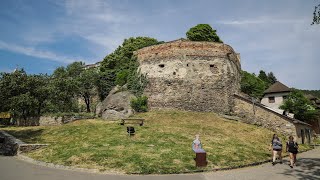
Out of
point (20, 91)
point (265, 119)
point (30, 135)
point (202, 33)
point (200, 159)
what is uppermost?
point (202, 33)

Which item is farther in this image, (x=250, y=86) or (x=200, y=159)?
(x=250, y=86)

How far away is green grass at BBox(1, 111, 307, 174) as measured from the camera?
14898mm

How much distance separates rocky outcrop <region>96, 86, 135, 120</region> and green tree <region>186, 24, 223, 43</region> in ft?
60.9

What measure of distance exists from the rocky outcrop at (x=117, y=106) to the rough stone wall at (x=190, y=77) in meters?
2.51

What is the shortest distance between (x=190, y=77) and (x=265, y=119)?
950cm

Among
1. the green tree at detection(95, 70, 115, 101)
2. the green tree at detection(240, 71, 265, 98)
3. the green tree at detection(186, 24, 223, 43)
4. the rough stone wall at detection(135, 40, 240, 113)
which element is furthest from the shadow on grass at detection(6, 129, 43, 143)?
the green tree at detection(186, 24, 223, 43)

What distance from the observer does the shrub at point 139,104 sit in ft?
110

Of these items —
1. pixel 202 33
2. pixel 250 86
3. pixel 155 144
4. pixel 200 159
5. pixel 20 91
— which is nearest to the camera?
pixel 200 159

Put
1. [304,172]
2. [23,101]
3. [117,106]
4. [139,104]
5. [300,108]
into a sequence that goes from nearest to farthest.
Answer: [304,172] → [23,101] → [139,104] → [117,106] → [300,108]

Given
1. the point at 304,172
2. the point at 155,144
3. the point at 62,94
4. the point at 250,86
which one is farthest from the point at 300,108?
the point at 62,94

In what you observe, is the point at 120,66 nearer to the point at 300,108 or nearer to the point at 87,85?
the point at 87,85

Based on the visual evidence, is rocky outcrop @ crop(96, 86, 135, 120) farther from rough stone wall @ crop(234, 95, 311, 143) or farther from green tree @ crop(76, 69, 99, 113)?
rough stone wall @ crop(234, 95, 311, 143)

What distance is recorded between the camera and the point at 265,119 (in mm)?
30969

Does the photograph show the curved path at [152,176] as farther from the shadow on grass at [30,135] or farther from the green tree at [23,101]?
the green tree at [23,101]
